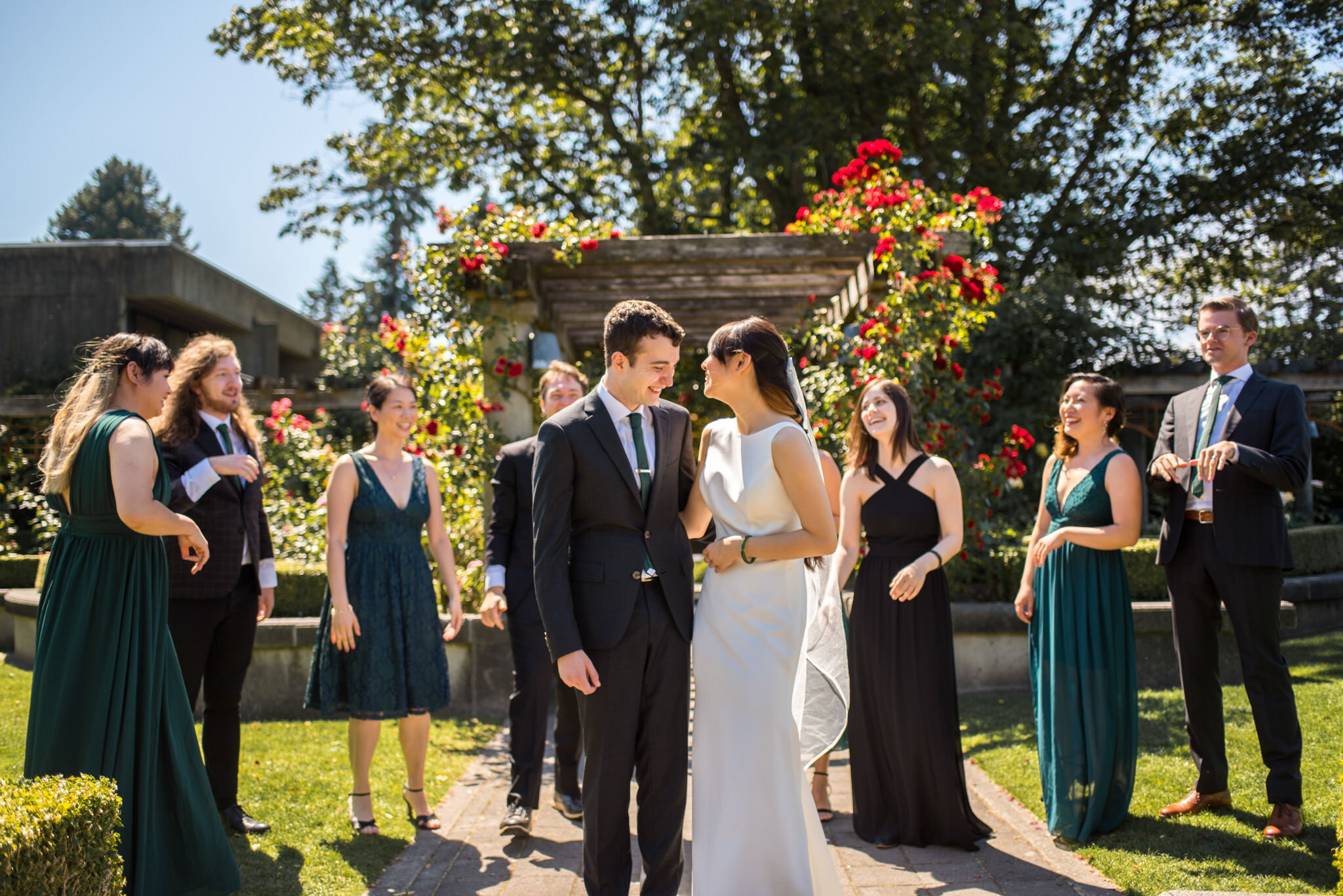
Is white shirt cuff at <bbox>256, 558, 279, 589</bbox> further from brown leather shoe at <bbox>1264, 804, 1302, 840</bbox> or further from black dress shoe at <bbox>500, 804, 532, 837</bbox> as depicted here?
brown leather shoe at <bbox>1264, 804, 1302, 840</bbox>

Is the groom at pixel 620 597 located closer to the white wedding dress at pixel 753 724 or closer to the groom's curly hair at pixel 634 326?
the groom's curly hair at pixel 634 326

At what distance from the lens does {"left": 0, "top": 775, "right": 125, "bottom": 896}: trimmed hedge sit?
2205mm

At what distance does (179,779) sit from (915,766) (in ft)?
9.45

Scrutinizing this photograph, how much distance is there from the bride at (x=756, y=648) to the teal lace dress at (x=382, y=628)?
171 cm

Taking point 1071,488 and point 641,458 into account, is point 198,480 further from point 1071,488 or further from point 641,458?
point 1071,488

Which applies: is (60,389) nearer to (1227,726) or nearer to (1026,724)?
(1026,724)

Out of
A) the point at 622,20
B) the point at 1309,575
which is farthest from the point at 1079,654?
the point at 622,20

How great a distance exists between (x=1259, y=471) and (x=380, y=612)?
379cm

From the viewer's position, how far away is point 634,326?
295 centimetres

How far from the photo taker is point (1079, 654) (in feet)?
13.8

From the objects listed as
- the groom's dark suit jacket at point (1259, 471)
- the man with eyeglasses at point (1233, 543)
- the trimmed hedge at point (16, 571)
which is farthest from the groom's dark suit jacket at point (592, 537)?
the trimmed hedge at point (16, 571)

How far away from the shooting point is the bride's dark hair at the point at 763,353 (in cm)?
309

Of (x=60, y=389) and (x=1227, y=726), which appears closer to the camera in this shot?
(x=60, y=389)

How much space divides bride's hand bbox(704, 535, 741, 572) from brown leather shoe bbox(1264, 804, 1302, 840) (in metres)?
2.65
